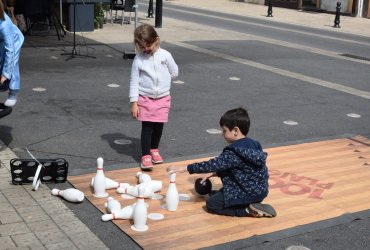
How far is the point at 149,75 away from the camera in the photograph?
6074 millimetres

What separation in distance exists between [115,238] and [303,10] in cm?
3665

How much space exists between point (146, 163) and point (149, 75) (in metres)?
0.96

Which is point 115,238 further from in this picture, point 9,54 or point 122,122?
point 122,122

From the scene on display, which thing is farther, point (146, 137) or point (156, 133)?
point (156, 133)

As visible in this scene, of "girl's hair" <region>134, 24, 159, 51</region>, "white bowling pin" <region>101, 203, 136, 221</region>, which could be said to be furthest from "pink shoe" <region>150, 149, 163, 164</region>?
"white bowling pin" <region>101, 203, 136, 221</region>

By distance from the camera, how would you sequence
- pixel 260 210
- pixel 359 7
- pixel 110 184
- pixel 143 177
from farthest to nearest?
pixel 359 7 < pixel 143 177 < pixel 110 184 < pixel 260 210

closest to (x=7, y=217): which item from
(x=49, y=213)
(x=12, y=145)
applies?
(x=49, y=213)

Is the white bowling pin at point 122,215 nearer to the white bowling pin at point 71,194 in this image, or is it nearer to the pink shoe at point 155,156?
the white bowling pin at point 71,194

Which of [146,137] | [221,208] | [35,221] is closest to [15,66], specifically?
[146,137]

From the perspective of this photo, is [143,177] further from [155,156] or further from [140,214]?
[140,214]

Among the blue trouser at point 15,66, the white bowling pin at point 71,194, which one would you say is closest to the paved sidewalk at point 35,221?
the white bowling pin at point 71,194

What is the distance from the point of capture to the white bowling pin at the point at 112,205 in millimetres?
4880

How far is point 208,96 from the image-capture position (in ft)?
32.7

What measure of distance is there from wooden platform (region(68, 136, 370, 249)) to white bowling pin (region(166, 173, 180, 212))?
58mm
